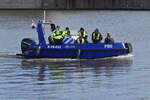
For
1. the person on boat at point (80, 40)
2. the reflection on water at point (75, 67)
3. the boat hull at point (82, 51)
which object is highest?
the person on boat at point (80, 40)

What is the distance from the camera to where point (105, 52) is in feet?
109

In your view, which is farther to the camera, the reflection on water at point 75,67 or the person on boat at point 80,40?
the person on boat at point 80,40

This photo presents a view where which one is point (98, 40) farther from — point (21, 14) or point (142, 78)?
point (21, 14)

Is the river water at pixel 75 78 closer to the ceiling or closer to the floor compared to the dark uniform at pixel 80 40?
closer to the floor

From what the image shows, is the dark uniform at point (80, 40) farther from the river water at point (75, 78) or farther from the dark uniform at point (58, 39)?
the river water at point (75, 78)

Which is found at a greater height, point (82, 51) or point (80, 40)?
point (80, 40)

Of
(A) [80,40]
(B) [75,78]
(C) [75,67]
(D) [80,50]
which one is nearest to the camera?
(B) [75,78]

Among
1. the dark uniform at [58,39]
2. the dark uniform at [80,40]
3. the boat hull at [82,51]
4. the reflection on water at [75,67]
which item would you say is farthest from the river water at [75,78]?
the dark uniform at [80,40]

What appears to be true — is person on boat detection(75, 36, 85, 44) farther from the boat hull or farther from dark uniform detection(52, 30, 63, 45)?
dark uniform detection(52, 30, 63, 45)

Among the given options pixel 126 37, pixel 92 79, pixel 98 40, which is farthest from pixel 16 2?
pixel 92 79

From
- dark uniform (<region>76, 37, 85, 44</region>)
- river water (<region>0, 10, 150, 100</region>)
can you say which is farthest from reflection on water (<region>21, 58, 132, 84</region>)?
dark uniform (<region>76, 37, 85, 44</region>)

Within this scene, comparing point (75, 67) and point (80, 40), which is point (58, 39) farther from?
point (75, 67)

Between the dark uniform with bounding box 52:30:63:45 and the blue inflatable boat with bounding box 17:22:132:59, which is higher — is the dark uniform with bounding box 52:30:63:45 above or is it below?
above

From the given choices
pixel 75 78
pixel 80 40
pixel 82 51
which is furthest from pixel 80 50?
pixel 75 78
